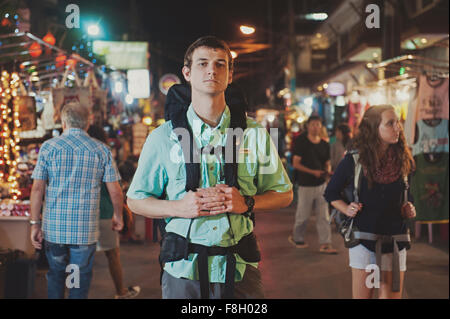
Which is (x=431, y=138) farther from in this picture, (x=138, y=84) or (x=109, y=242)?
(x=138, y=84)

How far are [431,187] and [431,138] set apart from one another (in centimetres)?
75

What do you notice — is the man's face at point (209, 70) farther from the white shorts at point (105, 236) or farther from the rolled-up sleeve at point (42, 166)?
the white shorts at point (105, 236)

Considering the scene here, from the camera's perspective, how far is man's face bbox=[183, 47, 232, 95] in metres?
2.35

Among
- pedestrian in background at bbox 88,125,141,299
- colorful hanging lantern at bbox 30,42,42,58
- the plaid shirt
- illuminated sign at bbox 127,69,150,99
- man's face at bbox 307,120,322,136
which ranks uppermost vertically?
illuminated sign at bbox 127,69,150,99

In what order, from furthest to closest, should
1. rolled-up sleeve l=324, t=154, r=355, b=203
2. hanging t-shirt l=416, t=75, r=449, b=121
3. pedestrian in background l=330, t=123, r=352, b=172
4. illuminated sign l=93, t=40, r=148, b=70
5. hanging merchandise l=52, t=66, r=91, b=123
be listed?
illuminated sign l=93, t=40, r=148, b=70
pedestrian in background l=330, t=123, r=352, b=172
hanging t-shirt l=416, t=75, r=449, b=121
hanging merchandise l=52, t=66, r=91, b=123
rolled-up sleeve l=324, t=154, r=355, b=203

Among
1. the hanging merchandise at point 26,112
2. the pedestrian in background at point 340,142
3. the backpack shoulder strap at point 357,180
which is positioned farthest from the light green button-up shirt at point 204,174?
the pedestrian in background at point 340,142

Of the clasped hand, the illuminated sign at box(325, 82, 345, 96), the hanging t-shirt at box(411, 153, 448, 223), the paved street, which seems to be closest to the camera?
the clasped hand

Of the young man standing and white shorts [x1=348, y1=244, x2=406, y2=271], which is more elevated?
the young man standing

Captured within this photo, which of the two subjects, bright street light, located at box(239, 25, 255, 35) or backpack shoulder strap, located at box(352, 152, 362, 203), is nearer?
bright street light, located at box(239, 25, 255, 35)

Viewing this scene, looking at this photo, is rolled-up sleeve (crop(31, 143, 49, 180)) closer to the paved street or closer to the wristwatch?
the paved street

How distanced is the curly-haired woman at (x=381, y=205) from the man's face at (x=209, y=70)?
1890mm

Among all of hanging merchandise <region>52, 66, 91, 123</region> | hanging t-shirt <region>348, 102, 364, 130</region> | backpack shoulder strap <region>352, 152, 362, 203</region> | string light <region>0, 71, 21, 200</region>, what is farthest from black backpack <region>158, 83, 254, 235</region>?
hanging t-shirt <region>348, 102, 364, 130</region>

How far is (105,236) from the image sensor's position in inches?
224

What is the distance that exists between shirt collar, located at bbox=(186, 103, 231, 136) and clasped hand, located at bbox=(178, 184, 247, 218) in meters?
0.32
